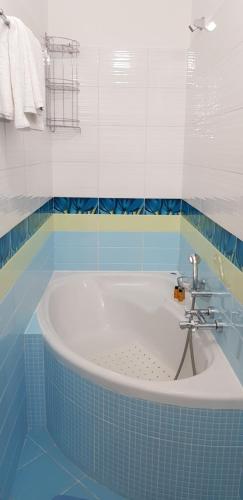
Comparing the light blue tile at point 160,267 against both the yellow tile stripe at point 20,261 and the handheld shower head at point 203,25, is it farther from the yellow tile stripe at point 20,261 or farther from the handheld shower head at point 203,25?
the handheld shower head at point 203,25

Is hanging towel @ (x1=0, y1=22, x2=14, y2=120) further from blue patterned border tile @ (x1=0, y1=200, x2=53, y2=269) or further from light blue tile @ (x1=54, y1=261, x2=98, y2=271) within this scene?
light blue tile @ (x1=54, y1=261, x2=98, y2=271)

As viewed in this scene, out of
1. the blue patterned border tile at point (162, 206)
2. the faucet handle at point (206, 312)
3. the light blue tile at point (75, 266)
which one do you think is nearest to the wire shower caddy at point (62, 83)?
the blue patterned border tile at point (162, 206)

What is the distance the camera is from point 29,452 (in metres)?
1.86

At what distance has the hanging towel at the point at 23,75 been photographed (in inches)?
52.9

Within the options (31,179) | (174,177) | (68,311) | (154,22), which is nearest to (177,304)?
(68,311)

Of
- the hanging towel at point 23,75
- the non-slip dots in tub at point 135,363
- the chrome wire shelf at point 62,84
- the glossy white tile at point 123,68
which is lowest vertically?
the non-slip dots in tub at point 135,363

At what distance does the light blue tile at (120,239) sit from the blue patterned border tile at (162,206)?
190 millimetres

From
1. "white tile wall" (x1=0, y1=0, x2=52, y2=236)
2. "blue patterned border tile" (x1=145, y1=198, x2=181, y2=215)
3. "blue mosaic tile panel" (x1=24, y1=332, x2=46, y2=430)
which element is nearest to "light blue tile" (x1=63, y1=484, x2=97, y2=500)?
"blue mosaic tile panel" (x1=24, y1=332, x2=46, y2=430)

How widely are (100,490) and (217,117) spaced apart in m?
1.75

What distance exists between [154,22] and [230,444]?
240 centimetres

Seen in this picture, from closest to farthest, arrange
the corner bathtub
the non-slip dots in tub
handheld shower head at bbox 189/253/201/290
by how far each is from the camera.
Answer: the corner bathtub
handheld shower head at bbox 189/253/201/290
the non-slip dots in tub

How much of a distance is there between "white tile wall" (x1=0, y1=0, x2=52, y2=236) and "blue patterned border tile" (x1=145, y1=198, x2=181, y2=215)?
69cm

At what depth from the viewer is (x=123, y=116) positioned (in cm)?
258

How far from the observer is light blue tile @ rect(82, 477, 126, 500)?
5.34 ft
